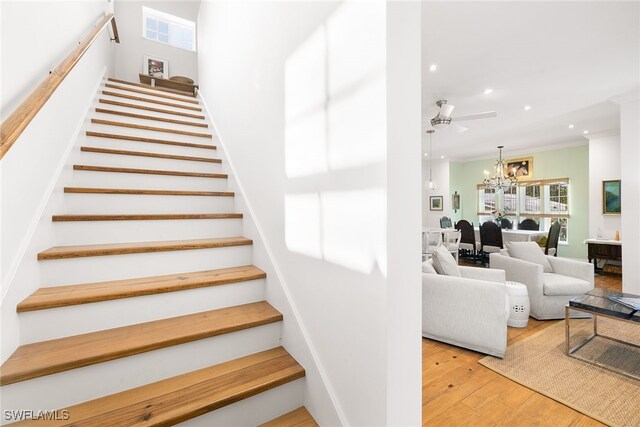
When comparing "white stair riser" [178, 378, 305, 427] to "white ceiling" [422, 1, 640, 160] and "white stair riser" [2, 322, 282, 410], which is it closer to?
"white stair riser" [2, 322, 282, 410]

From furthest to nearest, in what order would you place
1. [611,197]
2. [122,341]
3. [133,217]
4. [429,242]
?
[429,242]
[611,197]
[133,217]
[122,341]

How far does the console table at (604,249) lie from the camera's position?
540cm

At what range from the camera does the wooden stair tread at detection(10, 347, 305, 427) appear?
1.08 meters

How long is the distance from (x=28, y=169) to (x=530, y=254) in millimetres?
5045

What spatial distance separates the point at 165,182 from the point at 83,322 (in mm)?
1302

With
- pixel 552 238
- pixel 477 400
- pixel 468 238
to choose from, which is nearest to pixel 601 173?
pixel 552 238

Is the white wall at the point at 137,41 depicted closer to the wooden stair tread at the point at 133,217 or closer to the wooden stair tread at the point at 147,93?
the wooden stair tread at the point at 147,93

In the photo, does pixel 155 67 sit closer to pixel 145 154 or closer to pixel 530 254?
pixel 145 154

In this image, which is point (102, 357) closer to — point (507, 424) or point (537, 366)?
point (507, 424)

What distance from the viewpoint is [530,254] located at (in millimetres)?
3912

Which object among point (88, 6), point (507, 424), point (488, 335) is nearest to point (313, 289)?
point (507, 424)

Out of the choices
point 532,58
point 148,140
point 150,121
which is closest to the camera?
point 148,140

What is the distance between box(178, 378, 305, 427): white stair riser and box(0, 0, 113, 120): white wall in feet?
4.83

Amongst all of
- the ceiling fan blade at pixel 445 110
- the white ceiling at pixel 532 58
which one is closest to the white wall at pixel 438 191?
the white ceiling at pixel 532 58
